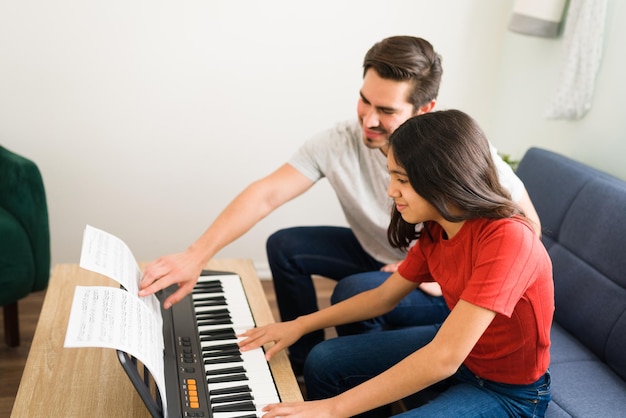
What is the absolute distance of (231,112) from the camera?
2881mm

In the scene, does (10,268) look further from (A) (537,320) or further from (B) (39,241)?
(A) (537,320)

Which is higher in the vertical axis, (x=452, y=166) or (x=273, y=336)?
(x=452, y=166)

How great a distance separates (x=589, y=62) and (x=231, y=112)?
1426mm

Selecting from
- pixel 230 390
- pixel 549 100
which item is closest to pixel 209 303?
pixel 230 390

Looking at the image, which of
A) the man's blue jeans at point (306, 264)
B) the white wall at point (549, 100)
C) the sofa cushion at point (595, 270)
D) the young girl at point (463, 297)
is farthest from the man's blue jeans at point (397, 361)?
the white wall at point (549, 100)

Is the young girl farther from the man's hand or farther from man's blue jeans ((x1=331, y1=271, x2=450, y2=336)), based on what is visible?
man's blue jeans ((x1=331, y1=271, x2=450, y2=336))

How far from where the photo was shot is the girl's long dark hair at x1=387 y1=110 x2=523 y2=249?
4.54 feet

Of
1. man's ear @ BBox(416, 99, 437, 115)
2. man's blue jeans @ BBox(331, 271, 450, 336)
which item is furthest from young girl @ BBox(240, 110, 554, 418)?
man's ear @ BBox(416, 99, 437, 115)

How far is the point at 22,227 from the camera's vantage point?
234 centimetres

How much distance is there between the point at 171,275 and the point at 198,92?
1357 millimetres

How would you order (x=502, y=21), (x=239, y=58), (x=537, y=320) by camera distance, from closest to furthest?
(x=537, y=320) < (x=239, y=58) < (x=502, y=21)

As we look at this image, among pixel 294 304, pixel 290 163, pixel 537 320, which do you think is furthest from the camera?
pixel 294 304

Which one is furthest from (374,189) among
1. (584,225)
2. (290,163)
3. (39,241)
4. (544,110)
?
(39,241)

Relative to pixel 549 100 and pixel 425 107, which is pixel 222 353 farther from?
pixel 549 100
